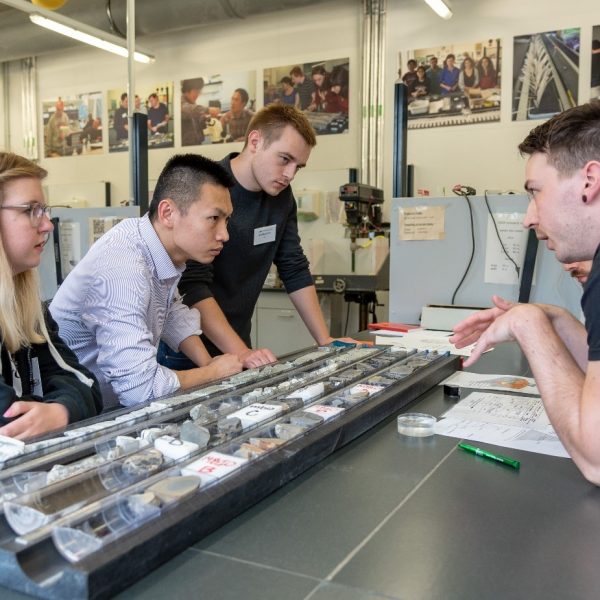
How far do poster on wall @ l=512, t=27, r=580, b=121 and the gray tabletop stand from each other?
3.78 metres

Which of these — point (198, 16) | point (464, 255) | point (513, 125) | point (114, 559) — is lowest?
point (114, 559)

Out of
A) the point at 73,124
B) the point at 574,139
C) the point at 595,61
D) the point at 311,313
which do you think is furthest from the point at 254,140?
the point at 73,124

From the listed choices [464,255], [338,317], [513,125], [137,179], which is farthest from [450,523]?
[513,125]

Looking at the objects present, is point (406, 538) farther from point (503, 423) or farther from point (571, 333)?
point (571, 333)

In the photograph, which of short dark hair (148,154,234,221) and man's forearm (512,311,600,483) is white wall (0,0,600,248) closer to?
short dark hair (148,154,234,221)

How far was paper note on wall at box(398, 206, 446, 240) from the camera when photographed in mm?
2404

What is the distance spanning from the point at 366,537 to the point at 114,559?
0.87 ft

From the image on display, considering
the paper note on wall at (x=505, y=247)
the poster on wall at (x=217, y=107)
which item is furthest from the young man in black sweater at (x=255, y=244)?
the poster on wall at (x=217, y=107)

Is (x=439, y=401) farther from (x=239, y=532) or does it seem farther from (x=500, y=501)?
(x=239, y=532)

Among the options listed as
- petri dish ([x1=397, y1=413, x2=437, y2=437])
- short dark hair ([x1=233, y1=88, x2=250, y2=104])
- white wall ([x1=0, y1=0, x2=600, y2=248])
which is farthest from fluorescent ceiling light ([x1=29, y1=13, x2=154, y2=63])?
petri dish ([x1=397, y1=413, x2=437, y2=437])

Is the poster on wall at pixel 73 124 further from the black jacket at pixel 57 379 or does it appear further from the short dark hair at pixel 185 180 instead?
the black jacket at pixel 57 379

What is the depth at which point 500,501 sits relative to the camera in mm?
749

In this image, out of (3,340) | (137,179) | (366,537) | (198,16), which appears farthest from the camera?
(198,16)

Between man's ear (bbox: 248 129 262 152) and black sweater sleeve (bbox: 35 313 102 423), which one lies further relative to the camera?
man's ear (bbox: 248 129 262 152)
